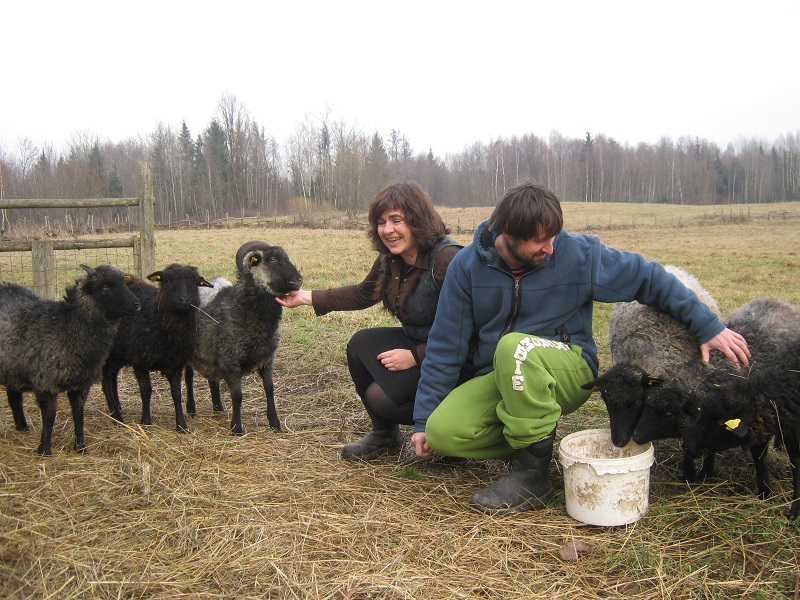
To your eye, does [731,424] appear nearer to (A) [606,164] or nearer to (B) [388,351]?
(B) [388,351]

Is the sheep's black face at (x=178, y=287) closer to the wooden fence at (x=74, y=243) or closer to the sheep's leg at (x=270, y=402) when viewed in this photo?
the sheep's leg at (x=270, y=402)

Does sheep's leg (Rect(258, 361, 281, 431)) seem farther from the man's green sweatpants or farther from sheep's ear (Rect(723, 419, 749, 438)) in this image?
sheep's ear (Rect(723, 419, 749, 438))

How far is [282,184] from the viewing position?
7831cm

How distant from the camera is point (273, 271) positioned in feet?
18.1

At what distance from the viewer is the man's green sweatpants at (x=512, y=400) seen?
3473mm

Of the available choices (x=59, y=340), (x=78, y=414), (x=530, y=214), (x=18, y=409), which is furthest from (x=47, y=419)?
(x=530, y=214)

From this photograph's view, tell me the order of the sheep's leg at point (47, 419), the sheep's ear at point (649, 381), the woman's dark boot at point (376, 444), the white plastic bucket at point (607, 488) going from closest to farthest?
1. the white plastic bucket at point (607, 488)
2. the sheep's ear at point (649, 381)
3. the woman's dark boot at point (376, 444)
4. the sheep's leg at point (47, 419)

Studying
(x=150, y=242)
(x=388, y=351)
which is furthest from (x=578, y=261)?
(x=150, y=242)

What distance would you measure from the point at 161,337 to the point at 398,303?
8.28 ft

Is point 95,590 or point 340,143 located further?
point 340,143

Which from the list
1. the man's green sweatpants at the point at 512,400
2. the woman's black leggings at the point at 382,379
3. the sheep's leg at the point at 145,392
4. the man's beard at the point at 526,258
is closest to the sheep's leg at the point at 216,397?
the sheep's leg at the point at 145,392

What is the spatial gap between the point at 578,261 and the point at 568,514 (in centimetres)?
152

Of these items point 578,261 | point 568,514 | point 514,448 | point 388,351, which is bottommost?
point 568,514

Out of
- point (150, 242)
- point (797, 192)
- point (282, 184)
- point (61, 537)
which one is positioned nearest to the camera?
point (61, 537)
